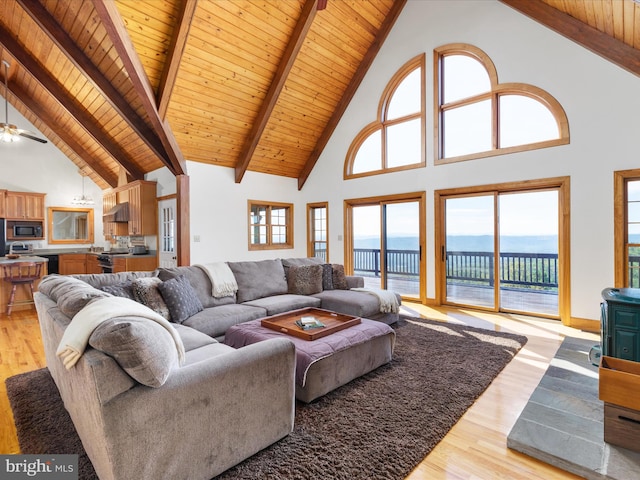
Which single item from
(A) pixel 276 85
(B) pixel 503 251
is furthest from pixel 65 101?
(B) pixel 503 251

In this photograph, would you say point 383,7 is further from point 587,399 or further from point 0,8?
point 587,399

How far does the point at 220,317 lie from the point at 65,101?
554 centimetres

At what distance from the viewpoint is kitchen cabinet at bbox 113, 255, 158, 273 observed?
638 cm

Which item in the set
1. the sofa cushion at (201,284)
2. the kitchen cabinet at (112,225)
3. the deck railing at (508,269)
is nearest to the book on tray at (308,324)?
the sofa cushion at (201,284)

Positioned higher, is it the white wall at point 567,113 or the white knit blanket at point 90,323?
the white wall at point 567,113

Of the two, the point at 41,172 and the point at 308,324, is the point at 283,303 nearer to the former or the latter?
the point at 308,324

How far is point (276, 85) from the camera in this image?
5328 millimetres

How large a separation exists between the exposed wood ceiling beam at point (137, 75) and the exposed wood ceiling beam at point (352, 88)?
2.75 metres

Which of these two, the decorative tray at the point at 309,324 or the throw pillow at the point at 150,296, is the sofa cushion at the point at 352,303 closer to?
the decorative tray at the point at 309,324

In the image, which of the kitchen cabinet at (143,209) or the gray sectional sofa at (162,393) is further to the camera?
the kitchen cabinet at (143,209)

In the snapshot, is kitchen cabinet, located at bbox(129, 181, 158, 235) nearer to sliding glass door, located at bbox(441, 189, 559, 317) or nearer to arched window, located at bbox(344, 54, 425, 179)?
arched window, located at bbox(344, 54, 425, 179)

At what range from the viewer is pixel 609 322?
209 cm

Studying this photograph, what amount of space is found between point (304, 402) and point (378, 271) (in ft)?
15.2

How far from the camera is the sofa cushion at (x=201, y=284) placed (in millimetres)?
3510
